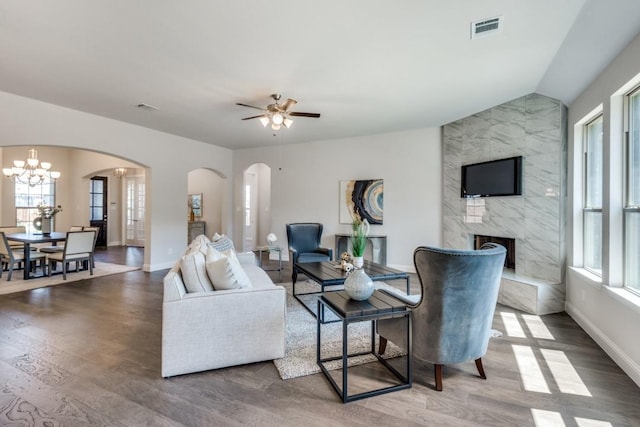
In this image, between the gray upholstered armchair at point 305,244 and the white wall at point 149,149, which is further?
the gray upholstered armchair at point 305,244

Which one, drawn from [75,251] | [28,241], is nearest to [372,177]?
[75,251]

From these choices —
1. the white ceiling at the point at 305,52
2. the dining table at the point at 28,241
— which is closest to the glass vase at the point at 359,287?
the white ceiling at the point at 305,52

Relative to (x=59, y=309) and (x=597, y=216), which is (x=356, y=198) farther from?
(x=59, y=309)

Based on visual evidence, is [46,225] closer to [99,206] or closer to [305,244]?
[99,206]

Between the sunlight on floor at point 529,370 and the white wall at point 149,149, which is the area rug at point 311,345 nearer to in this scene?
the sunlight on floor at point 529,370

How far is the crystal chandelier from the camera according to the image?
257 inches

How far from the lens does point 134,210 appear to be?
10203mm

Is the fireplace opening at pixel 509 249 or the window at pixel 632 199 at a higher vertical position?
the window at pixel 632 199

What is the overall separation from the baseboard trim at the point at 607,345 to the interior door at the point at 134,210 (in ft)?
35.6

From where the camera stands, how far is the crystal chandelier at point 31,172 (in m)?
6.54

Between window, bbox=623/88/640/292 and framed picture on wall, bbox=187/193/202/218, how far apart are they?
901 centimetres

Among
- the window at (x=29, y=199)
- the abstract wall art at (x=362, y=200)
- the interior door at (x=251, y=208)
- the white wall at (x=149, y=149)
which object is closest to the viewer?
the white wall at (x=149, y=149)

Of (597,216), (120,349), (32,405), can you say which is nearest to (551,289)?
(597,216)

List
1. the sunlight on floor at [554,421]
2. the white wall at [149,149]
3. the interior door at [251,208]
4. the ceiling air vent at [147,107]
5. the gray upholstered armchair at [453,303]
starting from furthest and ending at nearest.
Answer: the interior door at [251,208]
the ceiling air vent at [147,107]
the white wall at [149,149]
the gray upholstered armchair at [453,303]
the sunlight on floor at [554,421]
